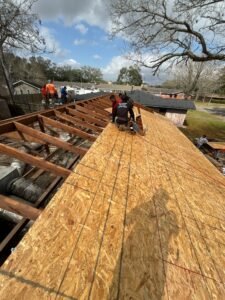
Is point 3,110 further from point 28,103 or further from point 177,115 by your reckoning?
point 177,115

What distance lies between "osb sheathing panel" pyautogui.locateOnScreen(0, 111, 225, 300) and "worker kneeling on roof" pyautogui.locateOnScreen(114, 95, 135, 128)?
257cm

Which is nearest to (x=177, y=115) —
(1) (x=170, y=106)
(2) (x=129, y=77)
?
(1) (x=170, y=106)

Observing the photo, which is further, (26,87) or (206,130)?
(26,87)

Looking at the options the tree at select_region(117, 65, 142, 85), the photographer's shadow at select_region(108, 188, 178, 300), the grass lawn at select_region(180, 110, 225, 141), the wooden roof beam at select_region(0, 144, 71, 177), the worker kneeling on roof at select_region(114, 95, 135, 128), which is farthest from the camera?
the tree at select_region(117, 65, 142, 85)

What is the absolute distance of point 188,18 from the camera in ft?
42.2

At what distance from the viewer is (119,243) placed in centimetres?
209

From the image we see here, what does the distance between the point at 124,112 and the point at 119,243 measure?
455cm

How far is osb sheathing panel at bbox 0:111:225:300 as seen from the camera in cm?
157

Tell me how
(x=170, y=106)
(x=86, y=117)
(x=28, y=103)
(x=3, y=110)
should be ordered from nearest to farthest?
(x=86, y=117) < (x=3, y=110) < (x=28, y=103) < (x=170, y=106)

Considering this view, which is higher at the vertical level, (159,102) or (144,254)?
(144,254)

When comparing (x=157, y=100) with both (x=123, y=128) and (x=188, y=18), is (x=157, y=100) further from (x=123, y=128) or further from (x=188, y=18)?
(x=123, y=128)

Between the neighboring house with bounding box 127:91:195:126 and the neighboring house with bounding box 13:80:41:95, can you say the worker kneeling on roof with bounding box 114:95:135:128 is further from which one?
the neighboring house with bounding box 13:80:41:95

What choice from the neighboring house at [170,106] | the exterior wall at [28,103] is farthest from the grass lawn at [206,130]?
the exterior wall at [28,103]

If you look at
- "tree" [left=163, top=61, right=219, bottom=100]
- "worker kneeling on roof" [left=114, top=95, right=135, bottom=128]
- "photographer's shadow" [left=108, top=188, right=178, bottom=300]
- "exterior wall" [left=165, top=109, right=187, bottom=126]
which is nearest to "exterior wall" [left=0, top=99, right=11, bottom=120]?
"worker kneeling on roof" [left=114, top=95, right=135, bottom=128]
